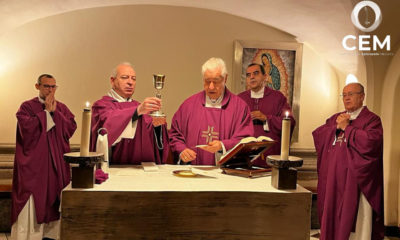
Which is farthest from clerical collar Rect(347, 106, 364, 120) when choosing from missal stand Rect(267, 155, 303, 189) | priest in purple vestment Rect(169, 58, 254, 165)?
missal stand Rect(267, 155, 303, 189)

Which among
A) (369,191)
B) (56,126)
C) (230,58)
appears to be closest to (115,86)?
(56,126)

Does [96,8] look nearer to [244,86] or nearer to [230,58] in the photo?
[230,58]

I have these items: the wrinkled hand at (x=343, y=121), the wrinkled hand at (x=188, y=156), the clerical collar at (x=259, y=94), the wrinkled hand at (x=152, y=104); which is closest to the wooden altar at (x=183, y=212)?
the wrinkled hand at (x=152, y=104)

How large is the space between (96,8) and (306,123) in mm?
4463


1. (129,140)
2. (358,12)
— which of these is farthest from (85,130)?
(358,12)

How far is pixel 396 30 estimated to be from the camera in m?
5.60

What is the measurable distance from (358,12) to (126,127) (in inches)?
147

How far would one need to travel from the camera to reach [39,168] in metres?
4.77

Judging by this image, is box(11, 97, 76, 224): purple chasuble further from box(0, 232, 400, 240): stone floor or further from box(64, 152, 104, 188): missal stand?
box(64, 152, 104, 188): missal stand

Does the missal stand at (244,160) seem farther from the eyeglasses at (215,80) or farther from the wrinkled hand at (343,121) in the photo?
the wrinkled hand at (343,121)

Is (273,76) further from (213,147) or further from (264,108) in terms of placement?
(213,147)

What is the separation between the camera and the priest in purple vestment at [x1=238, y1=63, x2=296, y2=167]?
17.6ft

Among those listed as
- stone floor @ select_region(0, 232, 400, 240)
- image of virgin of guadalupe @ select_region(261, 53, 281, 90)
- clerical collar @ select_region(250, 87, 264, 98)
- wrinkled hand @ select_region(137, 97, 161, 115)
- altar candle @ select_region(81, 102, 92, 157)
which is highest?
image of virgin of guadalupe @ select_region(261, 53, 281, 90)

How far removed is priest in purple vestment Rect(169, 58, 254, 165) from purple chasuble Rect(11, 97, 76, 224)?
5.92 feet
